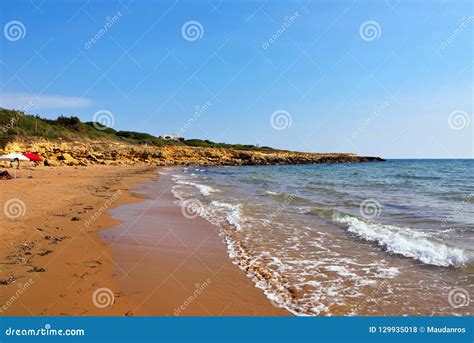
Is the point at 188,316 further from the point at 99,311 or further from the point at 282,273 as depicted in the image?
the point at 282,273

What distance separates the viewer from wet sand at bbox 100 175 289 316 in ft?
17.5

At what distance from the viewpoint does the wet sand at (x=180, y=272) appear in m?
5.35

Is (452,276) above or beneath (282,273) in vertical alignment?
above

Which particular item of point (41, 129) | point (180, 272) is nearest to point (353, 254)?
point (180, 272)

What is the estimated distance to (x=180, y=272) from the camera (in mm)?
6777

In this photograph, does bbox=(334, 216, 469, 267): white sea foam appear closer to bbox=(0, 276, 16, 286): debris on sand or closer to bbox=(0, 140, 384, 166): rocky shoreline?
bbox=(0, 276, 16, 286): debris on sand

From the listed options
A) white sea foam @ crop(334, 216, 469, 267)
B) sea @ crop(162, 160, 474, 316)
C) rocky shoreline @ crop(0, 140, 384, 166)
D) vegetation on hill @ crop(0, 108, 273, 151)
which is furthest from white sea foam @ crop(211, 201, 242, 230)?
vegetation on hill @ crop(0, 108, 273, 151)

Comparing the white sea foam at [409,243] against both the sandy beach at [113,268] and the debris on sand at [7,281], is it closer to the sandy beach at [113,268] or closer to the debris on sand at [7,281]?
the sandy beach at [113,268]

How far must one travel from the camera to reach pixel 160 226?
10797 mm

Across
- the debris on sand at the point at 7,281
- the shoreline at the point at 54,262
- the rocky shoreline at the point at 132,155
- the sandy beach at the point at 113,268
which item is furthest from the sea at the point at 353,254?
the rocky shoreline at the point at 132,155

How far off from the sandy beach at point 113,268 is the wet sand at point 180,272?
15 mm

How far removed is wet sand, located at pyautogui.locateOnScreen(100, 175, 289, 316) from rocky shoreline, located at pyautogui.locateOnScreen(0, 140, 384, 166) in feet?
88.9

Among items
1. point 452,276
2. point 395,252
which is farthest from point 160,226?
point 452,276

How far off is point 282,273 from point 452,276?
126 inches
